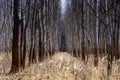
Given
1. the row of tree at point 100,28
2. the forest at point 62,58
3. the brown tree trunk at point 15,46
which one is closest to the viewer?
the forest at point 62,58

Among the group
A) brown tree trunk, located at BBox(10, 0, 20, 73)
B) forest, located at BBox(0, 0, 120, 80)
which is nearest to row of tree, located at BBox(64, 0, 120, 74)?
forest, located at BBox(0, 0, 120, 80)

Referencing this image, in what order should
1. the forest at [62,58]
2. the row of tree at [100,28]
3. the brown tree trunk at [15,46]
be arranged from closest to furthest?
the forest at [62,58] → the row of tree at [100,28] → the brown tree trunk at [15,46]

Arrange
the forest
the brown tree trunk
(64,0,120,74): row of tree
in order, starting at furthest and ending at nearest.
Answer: the brown tree trunk
(64,0,120,74): row of tree
the forest

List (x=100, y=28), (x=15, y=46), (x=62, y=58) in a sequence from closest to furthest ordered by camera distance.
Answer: (x=15, y=46), (x=100, y=28), (x=62, y=58)

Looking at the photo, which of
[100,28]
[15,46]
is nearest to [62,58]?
[100,28]

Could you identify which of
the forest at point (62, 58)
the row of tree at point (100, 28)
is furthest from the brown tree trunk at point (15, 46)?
the row of tree at point (100, 28)

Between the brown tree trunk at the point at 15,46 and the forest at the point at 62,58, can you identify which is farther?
the brown tree trunk at the point at 15,46

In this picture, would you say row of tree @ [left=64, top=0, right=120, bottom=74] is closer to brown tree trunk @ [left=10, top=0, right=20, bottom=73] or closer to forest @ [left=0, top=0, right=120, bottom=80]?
forest @ [left=0, top=0, right=120, bottom=80]

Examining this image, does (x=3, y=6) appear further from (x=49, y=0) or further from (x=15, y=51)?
(x=15, y=51)

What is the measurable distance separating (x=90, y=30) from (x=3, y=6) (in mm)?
8441

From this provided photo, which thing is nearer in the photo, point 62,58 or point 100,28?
point 100,28

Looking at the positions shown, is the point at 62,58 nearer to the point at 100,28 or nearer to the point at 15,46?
the point at 100,28

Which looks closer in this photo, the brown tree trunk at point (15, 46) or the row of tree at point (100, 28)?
the row of tree at point (100, 28)

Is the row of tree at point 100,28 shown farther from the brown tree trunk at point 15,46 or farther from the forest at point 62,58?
the brown tree trunk at point 15,46
